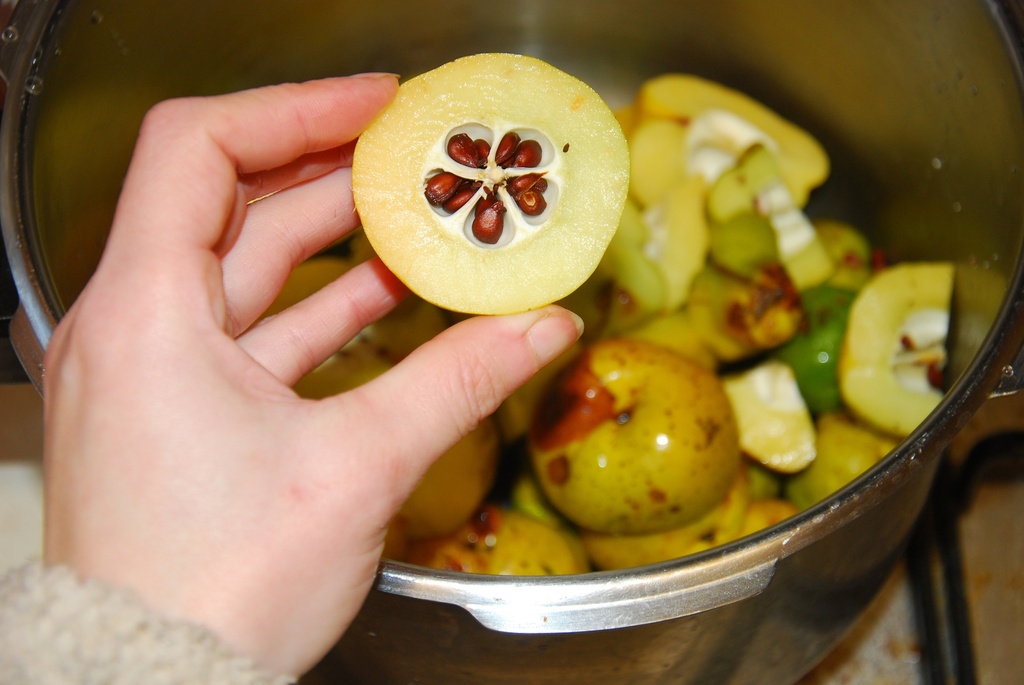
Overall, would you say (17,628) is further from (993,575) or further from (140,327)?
(993,575)

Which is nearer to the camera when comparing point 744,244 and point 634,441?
point 634,441

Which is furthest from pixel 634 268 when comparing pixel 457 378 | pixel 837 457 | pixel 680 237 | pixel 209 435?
pixel 209 435

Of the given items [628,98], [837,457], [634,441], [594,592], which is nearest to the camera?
[594,592]

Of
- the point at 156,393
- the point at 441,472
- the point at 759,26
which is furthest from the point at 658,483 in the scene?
the point at 759,26

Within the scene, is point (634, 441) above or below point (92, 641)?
below

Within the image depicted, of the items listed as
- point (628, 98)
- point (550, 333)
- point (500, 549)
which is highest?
point (550, 333)

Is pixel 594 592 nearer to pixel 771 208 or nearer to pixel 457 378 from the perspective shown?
pixel 457 378

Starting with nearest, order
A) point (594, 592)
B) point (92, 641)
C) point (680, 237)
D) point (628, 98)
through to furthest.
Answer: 1. point (92, 641)
2. point (594, 592)
3. point (680, 237)
4. point (628, 98)

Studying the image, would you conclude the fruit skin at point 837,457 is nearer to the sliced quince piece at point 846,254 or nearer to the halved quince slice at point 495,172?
the sliced quince piece at point 846,254
